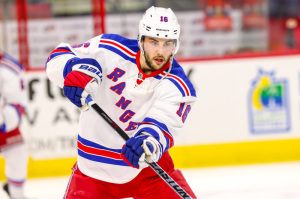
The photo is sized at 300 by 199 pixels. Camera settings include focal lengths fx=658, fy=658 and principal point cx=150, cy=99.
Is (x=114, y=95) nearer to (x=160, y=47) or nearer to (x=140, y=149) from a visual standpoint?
(x=160, y=47)

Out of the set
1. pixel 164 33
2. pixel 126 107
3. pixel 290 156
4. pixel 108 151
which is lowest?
pixel 290 156

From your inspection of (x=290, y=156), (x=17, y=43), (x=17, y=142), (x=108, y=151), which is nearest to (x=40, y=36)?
(x=17, y=43)

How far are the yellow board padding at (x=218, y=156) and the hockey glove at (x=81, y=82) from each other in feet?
9.37

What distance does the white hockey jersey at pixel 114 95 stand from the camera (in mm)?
2553

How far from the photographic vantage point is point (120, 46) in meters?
2.62

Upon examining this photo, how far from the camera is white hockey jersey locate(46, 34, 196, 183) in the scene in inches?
101

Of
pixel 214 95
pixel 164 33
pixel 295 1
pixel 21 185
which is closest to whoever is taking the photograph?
pixel 164 33

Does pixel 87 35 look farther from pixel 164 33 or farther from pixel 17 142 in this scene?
pixel 164 33

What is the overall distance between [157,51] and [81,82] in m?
0.31

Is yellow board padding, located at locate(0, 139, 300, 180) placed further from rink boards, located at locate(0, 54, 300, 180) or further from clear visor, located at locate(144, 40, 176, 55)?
clear visor, located at locate(144, 40, 176, 55)

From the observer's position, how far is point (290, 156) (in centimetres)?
537

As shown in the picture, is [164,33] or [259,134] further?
[259,134]

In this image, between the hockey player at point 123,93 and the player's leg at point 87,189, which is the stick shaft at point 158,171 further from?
the player's leg at point 87,189

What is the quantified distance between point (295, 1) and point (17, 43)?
247 cm
